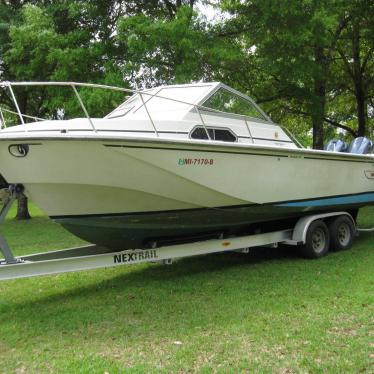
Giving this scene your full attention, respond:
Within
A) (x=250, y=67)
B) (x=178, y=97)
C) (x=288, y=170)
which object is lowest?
(x=288, y=170)

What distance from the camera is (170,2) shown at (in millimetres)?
12594

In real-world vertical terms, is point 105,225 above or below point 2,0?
below

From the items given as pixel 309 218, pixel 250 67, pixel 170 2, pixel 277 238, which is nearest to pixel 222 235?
pixel 277 238

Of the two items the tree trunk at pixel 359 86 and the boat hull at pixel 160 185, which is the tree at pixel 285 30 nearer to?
the boat hull at pixel 160 185

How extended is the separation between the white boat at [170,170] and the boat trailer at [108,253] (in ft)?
0.73

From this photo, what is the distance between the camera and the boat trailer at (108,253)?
5070mm

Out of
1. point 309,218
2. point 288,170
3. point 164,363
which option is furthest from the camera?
point 309,218

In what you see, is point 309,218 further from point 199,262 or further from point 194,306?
point 194,306

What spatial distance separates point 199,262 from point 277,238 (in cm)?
126

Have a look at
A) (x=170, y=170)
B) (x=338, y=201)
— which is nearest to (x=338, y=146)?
(x=338, y=201)

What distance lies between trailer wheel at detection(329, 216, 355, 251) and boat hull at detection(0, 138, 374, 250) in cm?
63

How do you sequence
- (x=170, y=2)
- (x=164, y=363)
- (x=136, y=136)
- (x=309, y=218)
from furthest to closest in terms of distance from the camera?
(x=170, y=2)
(x=309, y=218)
(x=136, y=136)
(x=164, y=363)

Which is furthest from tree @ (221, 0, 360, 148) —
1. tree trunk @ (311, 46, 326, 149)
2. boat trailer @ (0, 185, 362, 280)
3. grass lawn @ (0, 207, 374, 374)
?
grass lawn @ (0, 207, 374, 374)

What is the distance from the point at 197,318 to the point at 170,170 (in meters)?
1.65
